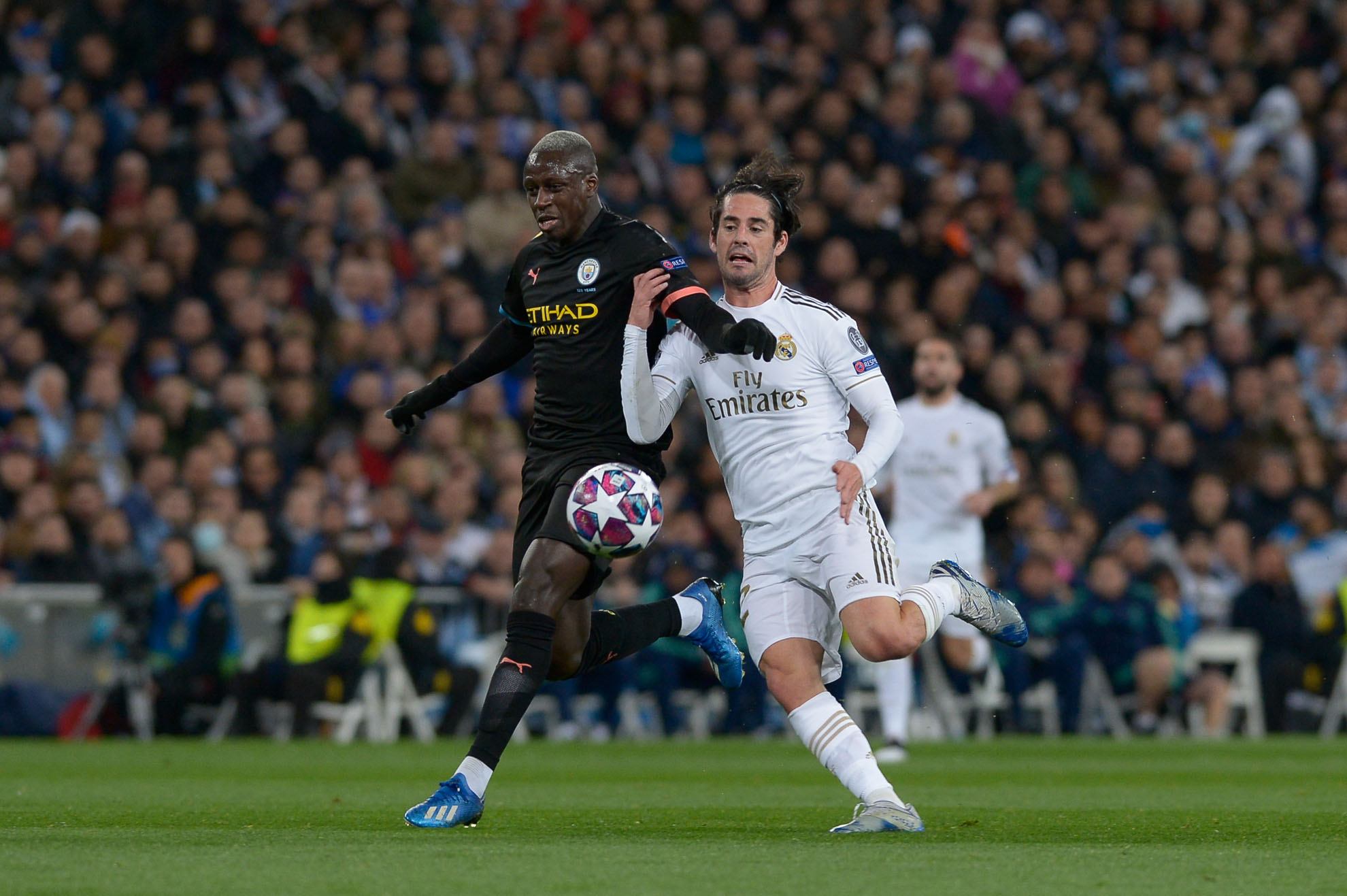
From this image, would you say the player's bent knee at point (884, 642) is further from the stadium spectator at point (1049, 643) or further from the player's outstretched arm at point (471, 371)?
the stadium spectator at point (1049, 643)

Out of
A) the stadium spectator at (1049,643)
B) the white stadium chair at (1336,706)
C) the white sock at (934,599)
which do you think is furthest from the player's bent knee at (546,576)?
the white stadium chair at (1336,706)

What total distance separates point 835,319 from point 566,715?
8780 millimetres

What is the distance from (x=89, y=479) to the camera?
14000 millimetres

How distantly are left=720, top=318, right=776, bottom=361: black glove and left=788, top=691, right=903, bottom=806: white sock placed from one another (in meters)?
1.20

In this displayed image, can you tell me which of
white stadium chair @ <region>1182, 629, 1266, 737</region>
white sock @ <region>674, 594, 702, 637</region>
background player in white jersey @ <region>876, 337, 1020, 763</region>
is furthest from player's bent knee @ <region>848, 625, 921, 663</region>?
white stadium chair @ <region>1182, 629, 1266, 737</region>

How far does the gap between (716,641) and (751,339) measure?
217 centimetres

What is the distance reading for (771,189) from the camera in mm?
6609

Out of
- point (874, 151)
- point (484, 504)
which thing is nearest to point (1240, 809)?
point (484, 504)

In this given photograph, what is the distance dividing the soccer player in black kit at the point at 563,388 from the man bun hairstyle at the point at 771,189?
0.97 feet

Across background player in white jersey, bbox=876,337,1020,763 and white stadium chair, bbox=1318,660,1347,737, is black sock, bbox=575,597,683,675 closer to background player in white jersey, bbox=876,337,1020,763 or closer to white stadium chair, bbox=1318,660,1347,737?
background player in white jersey, bbox=876,337,1020,763

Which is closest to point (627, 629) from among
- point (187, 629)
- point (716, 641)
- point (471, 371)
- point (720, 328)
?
point (716, 641)

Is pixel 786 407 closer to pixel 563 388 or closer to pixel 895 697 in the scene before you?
pixel 563 388

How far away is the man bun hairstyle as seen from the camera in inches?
260

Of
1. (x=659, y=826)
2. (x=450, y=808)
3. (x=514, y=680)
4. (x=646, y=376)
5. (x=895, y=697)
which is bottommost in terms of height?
(x=659, y=826)
